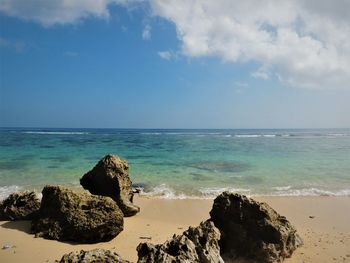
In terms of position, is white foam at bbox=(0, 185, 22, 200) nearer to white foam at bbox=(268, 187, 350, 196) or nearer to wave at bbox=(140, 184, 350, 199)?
wave at bbox=(140, 184, 350, 199)

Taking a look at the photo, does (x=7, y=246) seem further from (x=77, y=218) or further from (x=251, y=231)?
(x=251, y=231)

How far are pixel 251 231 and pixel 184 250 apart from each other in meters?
2.98

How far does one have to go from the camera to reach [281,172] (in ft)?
68.2

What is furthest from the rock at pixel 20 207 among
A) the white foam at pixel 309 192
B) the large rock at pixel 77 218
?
the white foam at pixel 309 192

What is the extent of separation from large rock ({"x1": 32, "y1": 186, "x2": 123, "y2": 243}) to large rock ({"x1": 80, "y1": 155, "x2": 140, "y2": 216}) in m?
2.24

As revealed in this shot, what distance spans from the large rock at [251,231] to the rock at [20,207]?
5.09 m

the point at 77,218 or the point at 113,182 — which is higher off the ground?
the point at 113,182

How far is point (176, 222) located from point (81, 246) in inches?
143

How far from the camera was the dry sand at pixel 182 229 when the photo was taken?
744 cm

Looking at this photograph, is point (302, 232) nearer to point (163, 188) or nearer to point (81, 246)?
point (81, 246)

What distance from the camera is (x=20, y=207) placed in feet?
31.4

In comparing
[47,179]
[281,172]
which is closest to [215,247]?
[47,179]

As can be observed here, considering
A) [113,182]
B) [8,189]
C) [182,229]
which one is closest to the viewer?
[182,229]

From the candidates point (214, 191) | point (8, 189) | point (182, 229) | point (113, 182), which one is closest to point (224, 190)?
point (214, 191)
